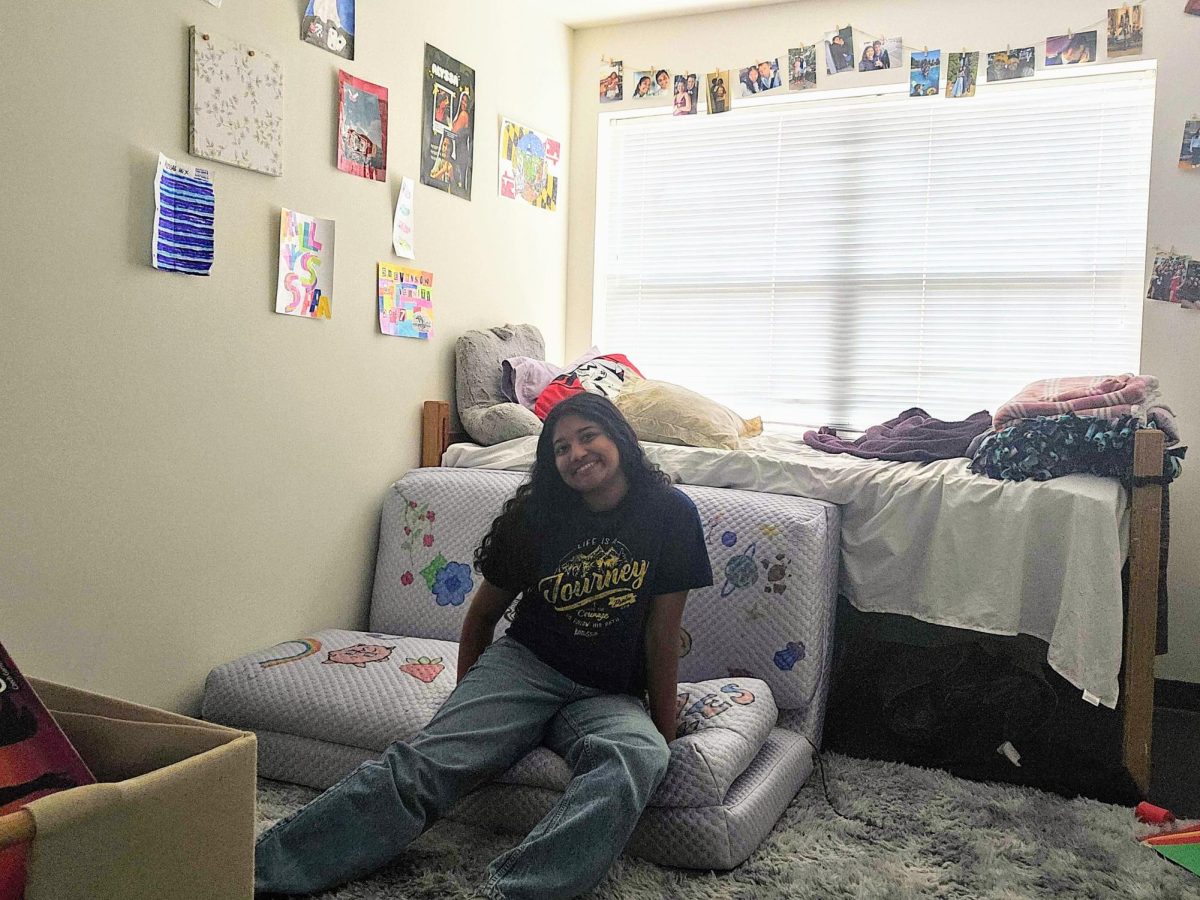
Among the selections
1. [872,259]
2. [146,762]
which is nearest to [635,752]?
[146,762]

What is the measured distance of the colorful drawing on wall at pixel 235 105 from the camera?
82.0 inches

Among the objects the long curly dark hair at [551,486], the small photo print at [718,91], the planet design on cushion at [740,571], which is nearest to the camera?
the long curly dark hair at [551,486]

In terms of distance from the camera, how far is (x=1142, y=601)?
87.7 inches

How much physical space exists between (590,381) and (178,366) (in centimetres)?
130

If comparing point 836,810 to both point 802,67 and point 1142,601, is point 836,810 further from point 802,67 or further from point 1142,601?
point 802,67

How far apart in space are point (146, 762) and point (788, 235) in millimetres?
2788

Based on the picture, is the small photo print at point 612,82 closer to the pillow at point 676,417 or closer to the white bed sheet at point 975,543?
the pillow at point 676,417

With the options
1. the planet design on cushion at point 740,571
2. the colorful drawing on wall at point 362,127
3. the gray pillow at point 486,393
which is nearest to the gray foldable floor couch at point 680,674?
the planet design on cushion at point 740,571

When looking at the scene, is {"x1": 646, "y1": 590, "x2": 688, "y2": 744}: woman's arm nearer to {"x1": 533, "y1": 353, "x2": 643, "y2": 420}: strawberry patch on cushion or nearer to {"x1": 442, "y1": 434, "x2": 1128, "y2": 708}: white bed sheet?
{"x1": 442, "y1": 434, "x2": 1128, "y2": 708}: white bed sheet

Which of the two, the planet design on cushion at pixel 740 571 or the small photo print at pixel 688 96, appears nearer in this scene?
the planet design on cushion at pixel 740 571

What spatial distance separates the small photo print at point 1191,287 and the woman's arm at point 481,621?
2145 mm

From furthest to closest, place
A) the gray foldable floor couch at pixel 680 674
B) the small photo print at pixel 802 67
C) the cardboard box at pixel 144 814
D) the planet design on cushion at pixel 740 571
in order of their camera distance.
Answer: the small photo print at pixel 802 67, the planet design on cushion at pixel 740 571, the gray foldable floor couch at pixel 680 674, the cardboard box at pixel 144 814

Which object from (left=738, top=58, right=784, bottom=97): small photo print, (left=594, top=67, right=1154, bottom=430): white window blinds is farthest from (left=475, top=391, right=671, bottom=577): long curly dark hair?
(left=738, top=58, right=784, bottom=97): small photo print

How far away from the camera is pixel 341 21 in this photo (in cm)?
248
